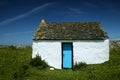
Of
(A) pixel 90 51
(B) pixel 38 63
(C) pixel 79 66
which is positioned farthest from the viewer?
(A) pixel 90 51

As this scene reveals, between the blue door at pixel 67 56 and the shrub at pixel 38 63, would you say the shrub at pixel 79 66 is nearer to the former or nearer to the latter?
the blue door at pixel 67 56

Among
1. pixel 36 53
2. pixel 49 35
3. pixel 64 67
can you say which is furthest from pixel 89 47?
pixel 36 53

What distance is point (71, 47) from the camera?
665 inches

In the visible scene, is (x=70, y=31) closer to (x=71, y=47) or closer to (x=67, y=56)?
(x=71, y=47)

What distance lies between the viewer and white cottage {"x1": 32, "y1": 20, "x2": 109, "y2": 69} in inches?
651

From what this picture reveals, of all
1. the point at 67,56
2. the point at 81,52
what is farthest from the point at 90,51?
Result: the point at 67,56

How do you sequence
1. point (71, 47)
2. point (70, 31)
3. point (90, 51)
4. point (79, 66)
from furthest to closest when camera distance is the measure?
point (70, 31)
point (71, 47)
point (90, 51)
point (79, 66)

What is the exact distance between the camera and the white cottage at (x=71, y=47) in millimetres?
16547

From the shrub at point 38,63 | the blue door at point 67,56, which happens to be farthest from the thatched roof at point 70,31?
the shrub at point 38,63

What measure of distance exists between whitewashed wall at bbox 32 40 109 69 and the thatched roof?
1.65 ft

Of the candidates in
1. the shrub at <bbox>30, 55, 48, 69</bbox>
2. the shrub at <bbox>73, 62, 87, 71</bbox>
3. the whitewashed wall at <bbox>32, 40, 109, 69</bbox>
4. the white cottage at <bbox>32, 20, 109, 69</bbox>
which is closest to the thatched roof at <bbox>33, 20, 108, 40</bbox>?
the white cottage at <bbox>32, 20, 109, 69</bbox>

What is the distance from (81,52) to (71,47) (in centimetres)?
111

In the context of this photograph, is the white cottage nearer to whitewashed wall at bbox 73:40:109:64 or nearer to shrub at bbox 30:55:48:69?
whitewashed wall at bbox 73:40:109:64

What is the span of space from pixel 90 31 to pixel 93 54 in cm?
268
